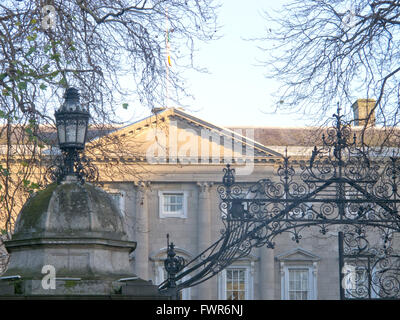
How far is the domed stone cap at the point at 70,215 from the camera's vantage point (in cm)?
762

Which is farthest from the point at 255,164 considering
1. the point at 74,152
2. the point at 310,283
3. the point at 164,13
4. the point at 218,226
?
the point at 74,152

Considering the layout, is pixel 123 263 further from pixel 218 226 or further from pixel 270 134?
pixel 270 134

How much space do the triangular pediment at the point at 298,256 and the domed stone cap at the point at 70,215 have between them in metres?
31.6

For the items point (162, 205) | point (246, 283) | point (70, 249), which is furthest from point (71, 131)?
point (246, 283)

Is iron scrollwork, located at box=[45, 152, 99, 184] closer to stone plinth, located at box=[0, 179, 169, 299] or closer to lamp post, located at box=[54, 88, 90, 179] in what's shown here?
lamp post, located at box=[54, 88, 90, 179]

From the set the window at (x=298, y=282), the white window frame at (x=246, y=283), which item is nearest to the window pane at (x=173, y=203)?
the white window frame at (x=246, y=283)

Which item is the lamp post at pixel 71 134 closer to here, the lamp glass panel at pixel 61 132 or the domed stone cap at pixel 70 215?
the lamp glass panel at pixel 61 132

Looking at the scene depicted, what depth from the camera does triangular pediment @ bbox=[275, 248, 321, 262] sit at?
3891cm

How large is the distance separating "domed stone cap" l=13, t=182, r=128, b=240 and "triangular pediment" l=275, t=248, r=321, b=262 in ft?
104

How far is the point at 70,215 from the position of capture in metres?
7.69

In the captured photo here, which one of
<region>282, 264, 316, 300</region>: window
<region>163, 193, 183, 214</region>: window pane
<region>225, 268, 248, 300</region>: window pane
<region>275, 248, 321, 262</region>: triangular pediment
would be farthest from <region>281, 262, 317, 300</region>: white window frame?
<region>163, 193, 183, 214</region>: window pane

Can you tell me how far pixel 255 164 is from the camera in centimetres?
3888

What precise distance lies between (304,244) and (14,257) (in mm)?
32291
